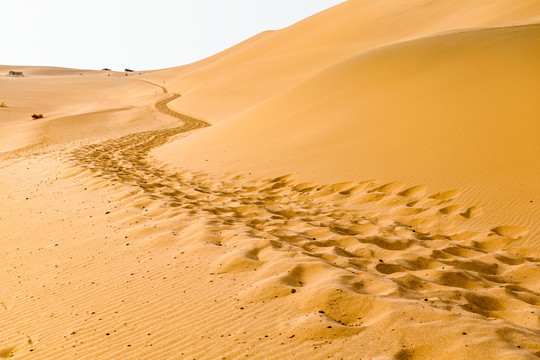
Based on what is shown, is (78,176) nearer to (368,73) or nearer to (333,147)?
(333,147)

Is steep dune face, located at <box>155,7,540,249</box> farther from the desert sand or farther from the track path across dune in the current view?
the track path across dune

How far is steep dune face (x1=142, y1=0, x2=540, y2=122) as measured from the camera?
2975cm

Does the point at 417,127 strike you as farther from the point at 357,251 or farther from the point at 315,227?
the point at 357,251

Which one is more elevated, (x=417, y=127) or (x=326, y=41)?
(x=326, y=41)

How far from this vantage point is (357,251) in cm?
520

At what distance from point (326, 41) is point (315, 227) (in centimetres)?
4078

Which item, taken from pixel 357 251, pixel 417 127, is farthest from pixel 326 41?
pixel 357 251

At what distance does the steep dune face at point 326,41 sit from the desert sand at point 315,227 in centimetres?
1305

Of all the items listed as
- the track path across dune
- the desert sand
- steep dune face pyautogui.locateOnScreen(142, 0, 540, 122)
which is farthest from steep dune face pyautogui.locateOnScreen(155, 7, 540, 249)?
steep dune face pyautogui.locateOnScreen(142, 0, 540, 122)

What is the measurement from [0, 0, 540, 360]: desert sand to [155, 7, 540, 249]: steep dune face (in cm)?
5

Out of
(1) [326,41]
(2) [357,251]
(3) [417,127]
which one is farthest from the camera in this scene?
(1) [326,41]

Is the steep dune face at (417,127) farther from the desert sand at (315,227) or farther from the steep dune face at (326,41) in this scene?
the steep dune face at (326,41)

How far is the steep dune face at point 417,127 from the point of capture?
721 centimetres

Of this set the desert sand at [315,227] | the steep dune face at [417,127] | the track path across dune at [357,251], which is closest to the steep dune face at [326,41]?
the steep dune face at [417,127]
